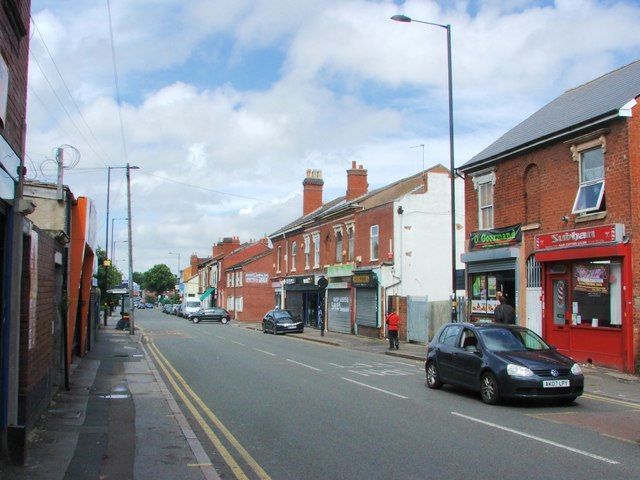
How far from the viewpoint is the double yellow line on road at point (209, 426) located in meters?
6.87

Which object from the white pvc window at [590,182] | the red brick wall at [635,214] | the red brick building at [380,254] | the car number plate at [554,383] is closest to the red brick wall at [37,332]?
the car number plate at [554,383]

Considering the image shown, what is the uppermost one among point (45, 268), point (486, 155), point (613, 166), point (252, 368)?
point (486, 155)

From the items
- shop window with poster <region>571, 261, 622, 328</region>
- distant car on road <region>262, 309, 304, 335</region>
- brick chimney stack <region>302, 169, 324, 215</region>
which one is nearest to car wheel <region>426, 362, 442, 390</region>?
shop window with poster <region>571, 261, 622, 328</region>

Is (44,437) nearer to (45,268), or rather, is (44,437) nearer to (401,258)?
(45,268)

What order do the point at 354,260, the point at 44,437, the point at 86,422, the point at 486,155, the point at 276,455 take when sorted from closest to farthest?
the point at 276,455
the point at 44,437
the point at 86,422
the point at 486,155
the point at 354,260

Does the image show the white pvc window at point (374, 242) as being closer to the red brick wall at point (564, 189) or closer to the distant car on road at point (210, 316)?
the red brick wall at point (564, 189)

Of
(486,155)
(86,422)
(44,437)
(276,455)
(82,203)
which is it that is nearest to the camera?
(276,455)

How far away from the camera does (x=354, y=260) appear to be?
33750 mm

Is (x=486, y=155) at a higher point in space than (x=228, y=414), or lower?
higher

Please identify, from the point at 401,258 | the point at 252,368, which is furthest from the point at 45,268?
the point at 401,258

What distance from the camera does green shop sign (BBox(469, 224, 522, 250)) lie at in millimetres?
19156

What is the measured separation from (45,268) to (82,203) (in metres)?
5.83

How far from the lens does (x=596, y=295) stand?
16109 mm

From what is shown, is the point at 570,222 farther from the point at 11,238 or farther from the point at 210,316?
the point at 210,316
